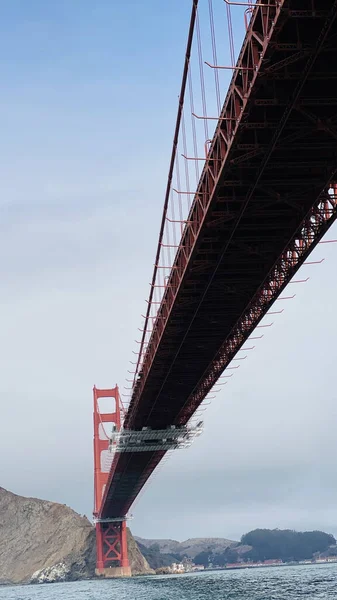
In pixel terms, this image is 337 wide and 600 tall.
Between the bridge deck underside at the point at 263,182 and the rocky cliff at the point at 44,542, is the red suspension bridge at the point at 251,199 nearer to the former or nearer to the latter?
the bridge deck underside at the point at 263,182

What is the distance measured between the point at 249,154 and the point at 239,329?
1885cm

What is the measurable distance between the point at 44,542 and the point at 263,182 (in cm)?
13018

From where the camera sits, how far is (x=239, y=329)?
4081cm

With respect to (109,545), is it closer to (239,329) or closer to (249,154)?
(239,329)

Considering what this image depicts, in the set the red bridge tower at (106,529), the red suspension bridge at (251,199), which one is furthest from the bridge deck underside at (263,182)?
the red bridge tower at (106,529)

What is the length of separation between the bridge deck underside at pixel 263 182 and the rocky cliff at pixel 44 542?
9056cm

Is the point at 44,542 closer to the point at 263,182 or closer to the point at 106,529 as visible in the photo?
the point at 106,529

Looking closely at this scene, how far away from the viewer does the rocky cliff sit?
130 meters

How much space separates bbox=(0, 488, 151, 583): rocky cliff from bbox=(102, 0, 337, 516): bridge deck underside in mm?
90558

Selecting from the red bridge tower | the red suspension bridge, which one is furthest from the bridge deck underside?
the red bridge tower

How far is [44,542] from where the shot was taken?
146250mm

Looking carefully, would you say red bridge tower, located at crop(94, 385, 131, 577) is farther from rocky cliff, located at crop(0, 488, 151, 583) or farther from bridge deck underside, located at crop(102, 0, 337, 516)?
bridge deck underside, located at crop(102, 0, 337, 516)

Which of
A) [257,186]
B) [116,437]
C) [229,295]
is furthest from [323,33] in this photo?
[116,437]

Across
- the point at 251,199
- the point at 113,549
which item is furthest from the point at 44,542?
the point at 251,199
